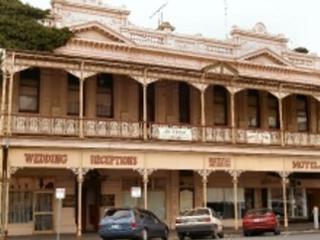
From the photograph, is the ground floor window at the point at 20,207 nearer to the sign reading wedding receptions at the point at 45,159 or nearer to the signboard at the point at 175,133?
the sign reading wedding receptions at the point at 45,159

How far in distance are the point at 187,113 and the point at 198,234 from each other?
931 cm

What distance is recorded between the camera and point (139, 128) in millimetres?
29703

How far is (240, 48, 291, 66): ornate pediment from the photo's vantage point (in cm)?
3794

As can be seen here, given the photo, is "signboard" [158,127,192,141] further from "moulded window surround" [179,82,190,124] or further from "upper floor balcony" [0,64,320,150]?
"moulded window surround" [179,82,190,124]

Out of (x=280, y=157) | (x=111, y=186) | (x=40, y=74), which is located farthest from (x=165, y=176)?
(x=40, y=74)

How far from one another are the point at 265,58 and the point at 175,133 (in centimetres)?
1094

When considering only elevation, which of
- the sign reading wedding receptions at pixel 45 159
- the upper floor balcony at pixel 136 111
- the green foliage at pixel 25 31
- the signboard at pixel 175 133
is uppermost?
the green foliage at pixel 25 31

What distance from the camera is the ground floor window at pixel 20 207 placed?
29.2m

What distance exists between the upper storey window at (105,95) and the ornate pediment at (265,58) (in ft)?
30.5

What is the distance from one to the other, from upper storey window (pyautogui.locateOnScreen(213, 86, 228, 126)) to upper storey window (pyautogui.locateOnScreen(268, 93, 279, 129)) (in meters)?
3.27

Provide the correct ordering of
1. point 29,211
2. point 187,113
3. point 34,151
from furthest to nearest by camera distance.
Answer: point 187,113, point 29,211, point 34,151

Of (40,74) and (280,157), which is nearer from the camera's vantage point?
(40,74)

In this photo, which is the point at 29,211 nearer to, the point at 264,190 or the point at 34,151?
the point at 34,151

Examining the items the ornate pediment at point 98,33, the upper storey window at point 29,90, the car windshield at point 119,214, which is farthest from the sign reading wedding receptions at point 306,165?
the upper storey window at point 29,90
